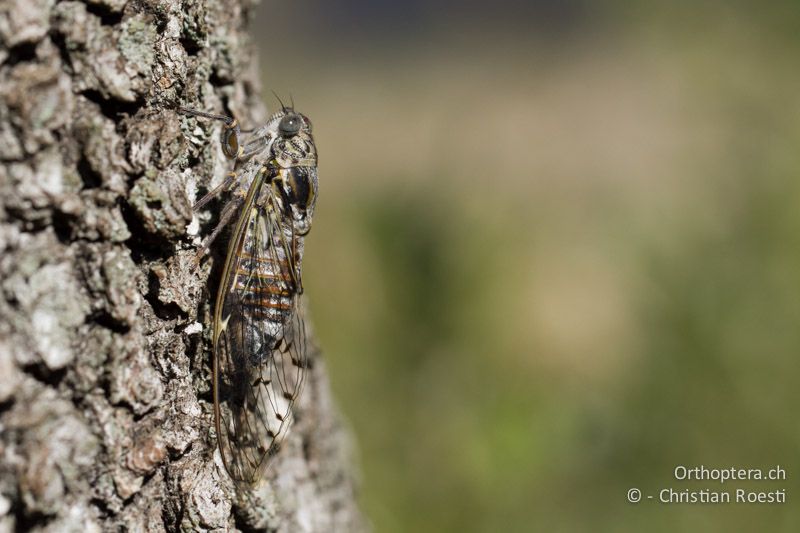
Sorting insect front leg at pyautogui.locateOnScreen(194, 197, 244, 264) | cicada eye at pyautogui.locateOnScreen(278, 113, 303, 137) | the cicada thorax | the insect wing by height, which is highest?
cicada eye at pyautogui.locateOnScreen(278, 113, 303, 137)

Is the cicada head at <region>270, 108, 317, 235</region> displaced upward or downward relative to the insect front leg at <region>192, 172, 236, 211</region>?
upward

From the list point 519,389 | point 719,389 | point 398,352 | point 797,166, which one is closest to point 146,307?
point 398,352

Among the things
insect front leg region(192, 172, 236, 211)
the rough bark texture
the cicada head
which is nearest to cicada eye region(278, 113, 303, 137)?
the cicada head

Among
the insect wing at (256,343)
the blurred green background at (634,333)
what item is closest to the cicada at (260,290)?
the insect wing at (256,343)

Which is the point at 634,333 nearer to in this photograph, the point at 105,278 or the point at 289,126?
the point at 289,126

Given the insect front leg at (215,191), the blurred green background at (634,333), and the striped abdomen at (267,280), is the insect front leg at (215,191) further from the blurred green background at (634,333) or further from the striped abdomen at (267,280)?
the blurred green background at (634,333)

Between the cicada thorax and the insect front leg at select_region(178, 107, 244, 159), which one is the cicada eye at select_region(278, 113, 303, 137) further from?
the insect front leg at select_region(178, 107, 244, 159)

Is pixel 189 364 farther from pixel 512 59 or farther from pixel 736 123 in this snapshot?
pixel 512 59

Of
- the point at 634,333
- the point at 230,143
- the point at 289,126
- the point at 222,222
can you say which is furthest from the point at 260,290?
the point at 634,333
